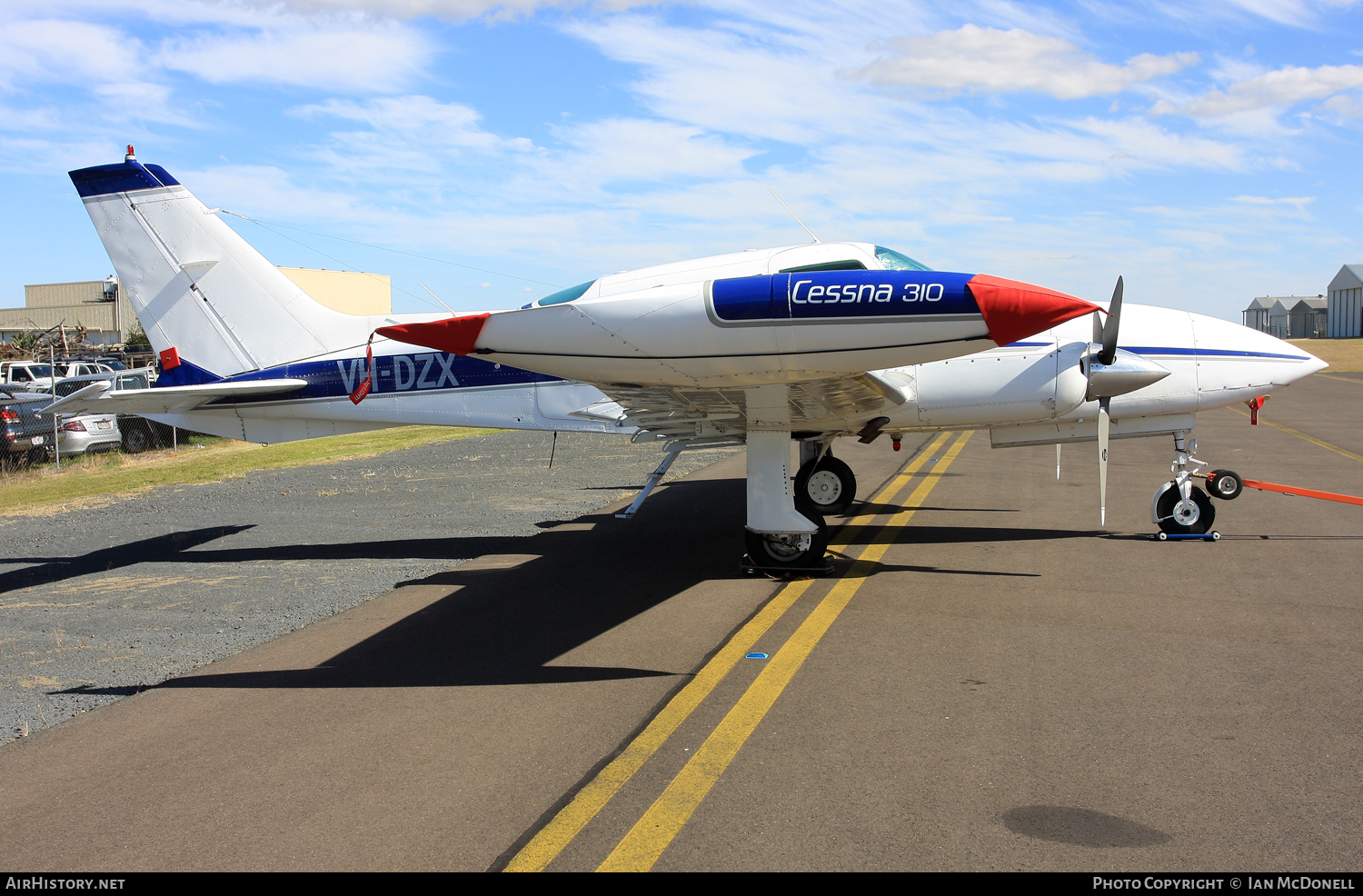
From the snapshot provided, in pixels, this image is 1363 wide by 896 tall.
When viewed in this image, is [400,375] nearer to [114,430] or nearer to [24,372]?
[114,430]

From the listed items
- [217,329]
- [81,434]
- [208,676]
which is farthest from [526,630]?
[81,434]

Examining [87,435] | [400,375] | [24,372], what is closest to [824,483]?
[400,375]

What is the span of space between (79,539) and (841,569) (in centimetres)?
851

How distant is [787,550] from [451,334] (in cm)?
365

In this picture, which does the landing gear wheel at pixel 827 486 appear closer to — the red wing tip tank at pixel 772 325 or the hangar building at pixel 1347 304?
the red wing tip tank at pixel 772 325

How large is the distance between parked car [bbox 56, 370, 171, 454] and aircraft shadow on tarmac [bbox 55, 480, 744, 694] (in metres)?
11.0

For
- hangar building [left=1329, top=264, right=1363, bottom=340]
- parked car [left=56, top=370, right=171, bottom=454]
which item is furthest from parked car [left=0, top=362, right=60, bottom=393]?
hangar building [left=1329, top=264, right=1363, bottom=340]

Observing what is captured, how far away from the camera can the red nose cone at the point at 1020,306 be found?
548 centimetres

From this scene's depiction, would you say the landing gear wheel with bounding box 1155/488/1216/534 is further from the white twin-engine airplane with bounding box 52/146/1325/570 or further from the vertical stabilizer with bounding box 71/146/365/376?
the vertical stabilizer with bounding box 71/146/365/376

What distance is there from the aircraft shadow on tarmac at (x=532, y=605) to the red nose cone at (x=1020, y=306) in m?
2.85

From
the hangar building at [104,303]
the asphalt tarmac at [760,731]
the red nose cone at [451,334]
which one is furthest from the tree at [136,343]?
the red nose cone at [451,334]

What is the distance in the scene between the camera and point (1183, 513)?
9102mm

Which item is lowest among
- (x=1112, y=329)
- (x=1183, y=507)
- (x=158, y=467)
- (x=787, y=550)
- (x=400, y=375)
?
(x=787, y=550)

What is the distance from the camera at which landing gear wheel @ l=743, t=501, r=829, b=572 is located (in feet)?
26.4
